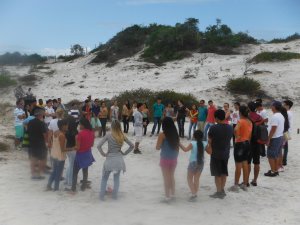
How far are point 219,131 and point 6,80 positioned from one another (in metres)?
27.3

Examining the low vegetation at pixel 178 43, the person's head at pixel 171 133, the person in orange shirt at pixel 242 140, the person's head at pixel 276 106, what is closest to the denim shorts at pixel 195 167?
the person's head at pixel 171 133

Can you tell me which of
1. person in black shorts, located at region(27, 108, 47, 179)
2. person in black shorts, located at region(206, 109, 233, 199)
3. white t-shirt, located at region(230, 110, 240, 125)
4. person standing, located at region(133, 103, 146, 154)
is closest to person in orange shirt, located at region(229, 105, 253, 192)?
person in black shorts, located at region(206, 109, 233, 199)

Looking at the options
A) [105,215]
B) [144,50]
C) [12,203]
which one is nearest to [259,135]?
[105,215]

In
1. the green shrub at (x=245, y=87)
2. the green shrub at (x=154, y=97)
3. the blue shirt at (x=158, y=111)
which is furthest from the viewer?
the green shrub at (x=245, y=87)

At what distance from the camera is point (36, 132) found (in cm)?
895

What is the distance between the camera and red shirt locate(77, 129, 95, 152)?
7.79 metres

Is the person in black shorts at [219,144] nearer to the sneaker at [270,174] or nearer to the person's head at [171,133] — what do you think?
the person's head at [171,133]

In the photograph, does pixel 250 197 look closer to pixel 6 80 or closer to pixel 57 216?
pixel 57 216

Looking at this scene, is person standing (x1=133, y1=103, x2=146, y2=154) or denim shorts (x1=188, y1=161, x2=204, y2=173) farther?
person standing (x1=133, y1=103, x2=146, y2=154)

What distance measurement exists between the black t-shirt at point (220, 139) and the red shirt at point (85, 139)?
2242 mm

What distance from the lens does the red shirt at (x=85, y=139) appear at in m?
7.79

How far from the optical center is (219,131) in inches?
303

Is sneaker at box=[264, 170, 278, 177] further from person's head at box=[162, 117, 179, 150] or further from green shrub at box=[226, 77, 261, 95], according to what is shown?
green shrub at box=[226, 77, 261, 95]

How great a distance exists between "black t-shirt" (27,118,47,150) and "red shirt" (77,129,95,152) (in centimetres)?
153
